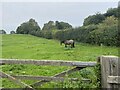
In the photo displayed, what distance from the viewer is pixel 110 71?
248 inches

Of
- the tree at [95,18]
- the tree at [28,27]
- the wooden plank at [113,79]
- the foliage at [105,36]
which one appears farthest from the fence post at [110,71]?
the tree at [28,27]

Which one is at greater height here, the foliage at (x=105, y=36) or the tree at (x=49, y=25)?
the tree at (x=49, y=25)

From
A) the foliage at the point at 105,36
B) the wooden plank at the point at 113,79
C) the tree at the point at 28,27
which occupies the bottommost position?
the wooden plank at the point at 113,79

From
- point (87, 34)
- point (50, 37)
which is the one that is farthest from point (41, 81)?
point (50, 37)

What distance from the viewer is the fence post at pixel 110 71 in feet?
20.1

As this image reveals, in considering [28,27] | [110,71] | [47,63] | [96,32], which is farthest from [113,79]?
[28,27]

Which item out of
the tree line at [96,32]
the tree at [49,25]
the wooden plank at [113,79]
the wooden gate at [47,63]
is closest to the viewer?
the wooden plank at [113,79]

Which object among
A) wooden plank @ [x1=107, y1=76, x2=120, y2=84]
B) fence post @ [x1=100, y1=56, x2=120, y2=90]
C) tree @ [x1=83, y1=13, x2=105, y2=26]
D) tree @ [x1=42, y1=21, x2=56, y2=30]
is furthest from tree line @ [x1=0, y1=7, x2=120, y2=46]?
wooden plank @ [x1=107, y1=76, x2=120, y2=84]

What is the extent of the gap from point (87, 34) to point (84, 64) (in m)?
33.8

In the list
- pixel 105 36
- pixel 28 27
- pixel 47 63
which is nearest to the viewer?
pixel 47 63

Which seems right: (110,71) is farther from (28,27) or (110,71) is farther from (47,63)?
(28,27)

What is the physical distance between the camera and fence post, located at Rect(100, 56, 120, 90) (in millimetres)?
6135

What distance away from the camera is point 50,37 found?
190ft

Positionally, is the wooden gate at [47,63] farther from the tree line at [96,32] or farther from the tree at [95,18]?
the tree at [95,18]
